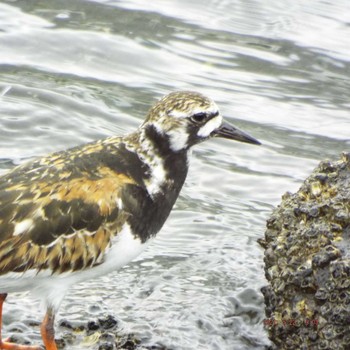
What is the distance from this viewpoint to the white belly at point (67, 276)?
4.51 metres

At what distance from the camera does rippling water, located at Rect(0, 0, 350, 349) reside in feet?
17.2

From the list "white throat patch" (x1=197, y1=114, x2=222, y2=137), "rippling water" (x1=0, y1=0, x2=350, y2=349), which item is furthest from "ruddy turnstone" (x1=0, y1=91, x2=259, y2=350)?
"rippling water" (x1=0, y1=0, x2=350, y2=349)

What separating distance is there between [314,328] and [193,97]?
1.25 m

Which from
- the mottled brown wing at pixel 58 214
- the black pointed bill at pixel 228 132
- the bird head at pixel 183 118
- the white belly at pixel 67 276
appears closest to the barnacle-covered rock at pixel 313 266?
the black pointed bill at pixel 228 132

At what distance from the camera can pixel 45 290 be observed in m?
4.60

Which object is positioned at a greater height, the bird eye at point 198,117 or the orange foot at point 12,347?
the bird eye at point 198,117

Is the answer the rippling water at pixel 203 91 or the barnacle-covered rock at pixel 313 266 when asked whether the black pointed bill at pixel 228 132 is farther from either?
the rippling water at pixel 203 91

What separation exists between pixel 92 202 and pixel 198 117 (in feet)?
2.33

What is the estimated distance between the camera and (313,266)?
434cm

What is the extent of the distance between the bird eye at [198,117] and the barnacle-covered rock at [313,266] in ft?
1.89

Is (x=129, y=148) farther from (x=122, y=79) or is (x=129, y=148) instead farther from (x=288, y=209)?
(x=122, y=79)

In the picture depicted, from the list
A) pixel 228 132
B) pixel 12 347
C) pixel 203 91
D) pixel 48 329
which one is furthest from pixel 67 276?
pixel 203 91

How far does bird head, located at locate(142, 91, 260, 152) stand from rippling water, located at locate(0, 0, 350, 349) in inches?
38.0

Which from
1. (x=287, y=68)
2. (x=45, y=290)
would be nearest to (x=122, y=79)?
(x=287, y=68)
